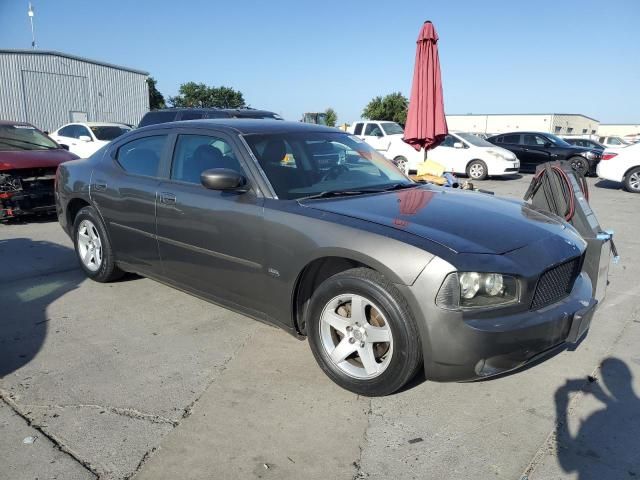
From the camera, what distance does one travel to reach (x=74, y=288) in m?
5.05

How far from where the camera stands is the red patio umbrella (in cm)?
835

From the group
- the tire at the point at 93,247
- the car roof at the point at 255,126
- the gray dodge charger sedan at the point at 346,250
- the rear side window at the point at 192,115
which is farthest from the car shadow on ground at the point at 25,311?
the rear side window at the point at 192,115

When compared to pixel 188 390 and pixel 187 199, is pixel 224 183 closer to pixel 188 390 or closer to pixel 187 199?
pixel 187 199

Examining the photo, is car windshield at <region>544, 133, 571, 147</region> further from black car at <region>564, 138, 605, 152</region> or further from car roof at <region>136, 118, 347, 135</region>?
car roof at <region>136, 118, 347, 135</region>

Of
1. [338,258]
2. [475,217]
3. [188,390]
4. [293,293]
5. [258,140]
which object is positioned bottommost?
[188,390]

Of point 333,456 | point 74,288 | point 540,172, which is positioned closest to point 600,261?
point 540,172

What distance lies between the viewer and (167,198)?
4.07m

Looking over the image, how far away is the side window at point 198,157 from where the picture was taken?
3.83 metres

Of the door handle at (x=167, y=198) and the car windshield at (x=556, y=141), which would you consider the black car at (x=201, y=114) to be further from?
the car windshield at (x=556, y=141)

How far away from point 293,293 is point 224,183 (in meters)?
0.86

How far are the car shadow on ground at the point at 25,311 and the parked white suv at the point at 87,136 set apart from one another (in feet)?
30.7

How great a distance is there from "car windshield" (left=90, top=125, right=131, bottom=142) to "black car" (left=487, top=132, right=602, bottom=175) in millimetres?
13011

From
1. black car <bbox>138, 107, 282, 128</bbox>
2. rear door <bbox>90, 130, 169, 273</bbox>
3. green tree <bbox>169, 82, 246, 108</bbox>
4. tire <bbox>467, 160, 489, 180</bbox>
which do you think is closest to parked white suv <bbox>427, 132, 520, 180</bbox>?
tire <bbox>467, 160, 489, 180</bbox>

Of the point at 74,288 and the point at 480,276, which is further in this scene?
the point at 74,288
